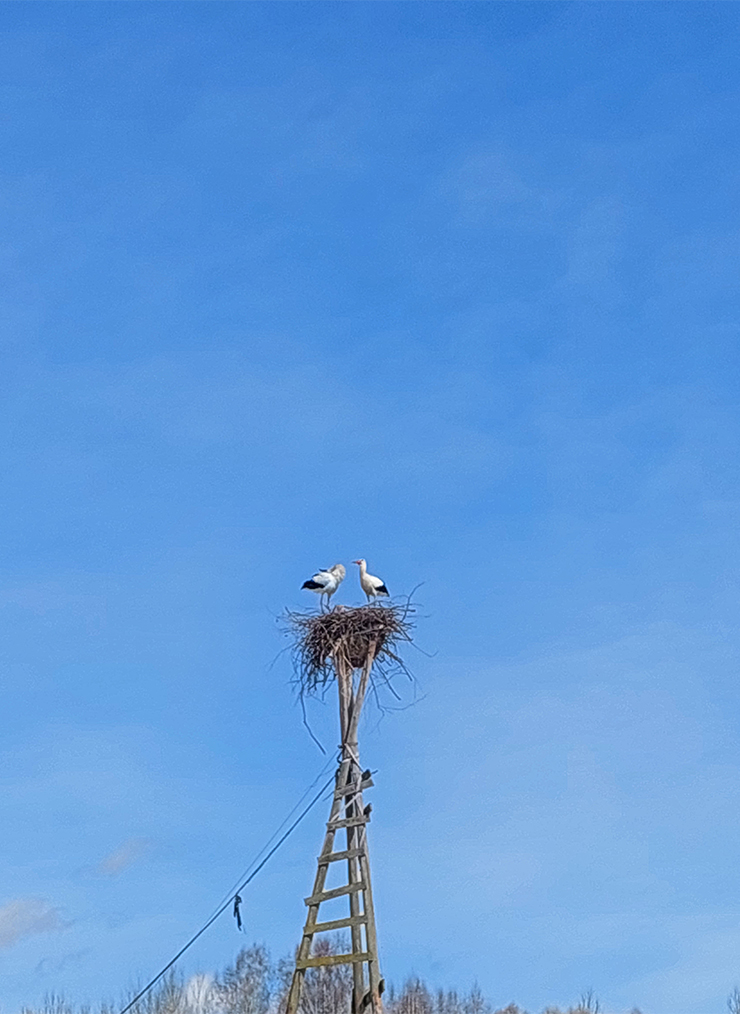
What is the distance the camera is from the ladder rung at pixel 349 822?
16547 millimetres

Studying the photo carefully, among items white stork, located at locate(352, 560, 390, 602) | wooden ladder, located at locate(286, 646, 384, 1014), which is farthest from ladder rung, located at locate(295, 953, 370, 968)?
white stork, located at locate(352, 560, 390, 602)

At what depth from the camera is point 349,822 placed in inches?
653

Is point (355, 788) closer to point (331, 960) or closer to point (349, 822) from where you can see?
point (349, 822)

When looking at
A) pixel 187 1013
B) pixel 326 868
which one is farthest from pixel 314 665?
pixel 187 1013

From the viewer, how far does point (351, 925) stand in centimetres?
1617

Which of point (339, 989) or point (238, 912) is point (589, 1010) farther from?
point (339, 989)

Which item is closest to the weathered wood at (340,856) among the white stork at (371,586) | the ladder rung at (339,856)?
the ladder rung at (339,856)

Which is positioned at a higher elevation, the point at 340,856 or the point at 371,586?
the point at 371,586

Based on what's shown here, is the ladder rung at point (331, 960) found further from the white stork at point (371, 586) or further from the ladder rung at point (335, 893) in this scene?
the white stork at point (371, 586)

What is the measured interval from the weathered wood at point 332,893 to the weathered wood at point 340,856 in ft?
0.98

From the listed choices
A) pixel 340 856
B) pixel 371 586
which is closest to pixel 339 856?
pixel 340 856

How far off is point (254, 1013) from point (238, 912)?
25660 mm

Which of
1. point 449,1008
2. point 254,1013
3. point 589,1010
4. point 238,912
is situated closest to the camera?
point 238,912

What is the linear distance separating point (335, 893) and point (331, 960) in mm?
687
